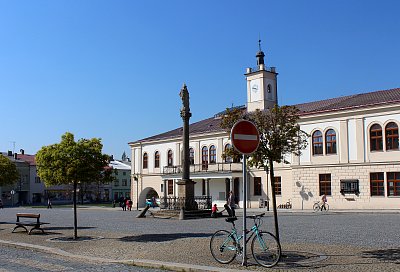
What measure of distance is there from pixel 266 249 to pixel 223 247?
114 cm

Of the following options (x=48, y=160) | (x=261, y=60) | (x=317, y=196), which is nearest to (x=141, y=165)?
(x=261, y=60)

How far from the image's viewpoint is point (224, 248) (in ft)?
35.5

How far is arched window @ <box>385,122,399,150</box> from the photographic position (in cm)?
3772

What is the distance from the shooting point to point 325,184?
41562 mm

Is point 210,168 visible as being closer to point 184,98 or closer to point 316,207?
point 316,207

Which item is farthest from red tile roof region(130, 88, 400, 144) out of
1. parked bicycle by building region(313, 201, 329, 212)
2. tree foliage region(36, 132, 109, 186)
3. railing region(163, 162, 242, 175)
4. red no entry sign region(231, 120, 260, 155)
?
red no entry sign region(231, 120, 260, 155)

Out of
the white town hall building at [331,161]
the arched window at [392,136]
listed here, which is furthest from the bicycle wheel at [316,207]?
the arched window at [392,136]

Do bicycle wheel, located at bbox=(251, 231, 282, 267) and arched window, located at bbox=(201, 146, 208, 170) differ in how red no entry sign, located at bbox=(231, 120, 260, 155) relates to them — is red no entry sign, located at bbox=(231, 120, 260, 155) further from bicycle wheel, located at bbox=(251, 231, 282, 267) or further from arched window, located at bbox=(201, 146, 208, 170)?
arched window, located at bbox=(201, 146, 208, 170)

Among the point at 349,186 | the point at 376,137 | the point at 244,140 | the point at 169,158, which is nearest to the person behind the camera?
the point at 244,140

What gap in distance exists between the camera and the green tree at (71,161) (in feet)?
55.2

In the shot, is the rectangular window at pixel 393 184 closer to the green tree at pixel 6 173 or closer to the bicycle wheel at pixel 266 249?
the green tree at pixel 6 173

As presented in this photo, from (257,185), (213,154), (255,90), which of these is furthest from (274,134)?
(255,90)

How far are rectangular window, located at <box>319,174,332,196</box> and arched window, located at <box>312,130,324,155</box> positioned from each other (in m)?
2.05

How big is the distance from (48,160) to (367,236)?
36.6 ft
